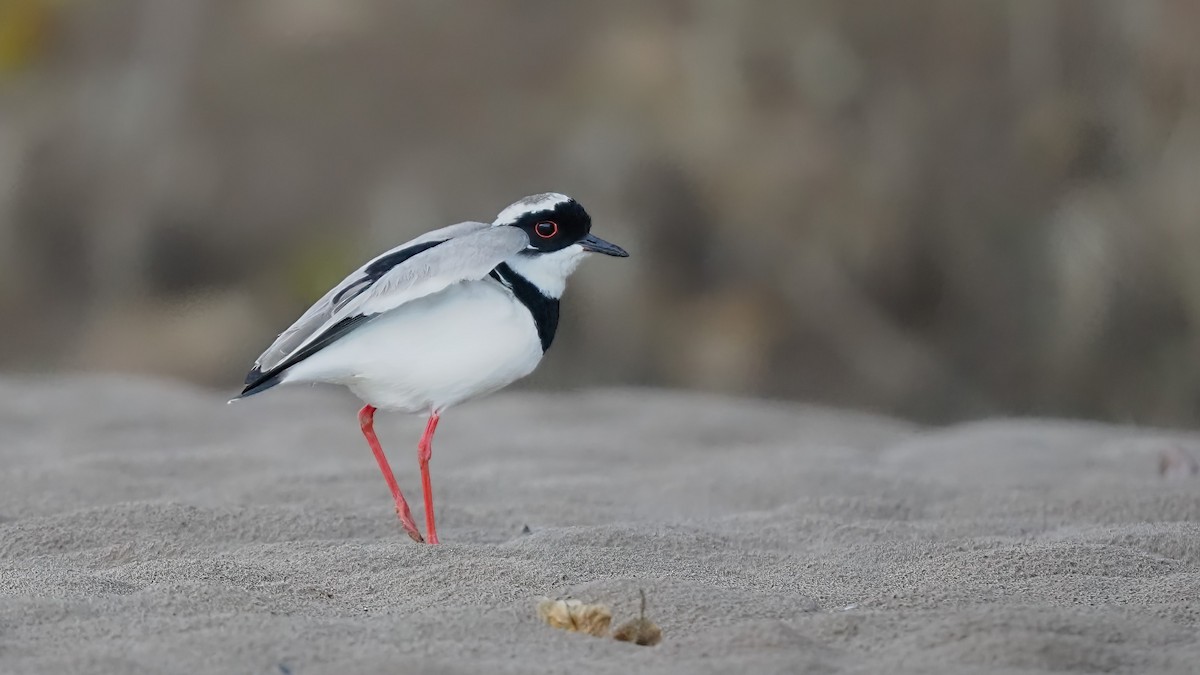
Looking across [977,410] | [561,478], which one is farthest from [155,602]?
[977,410]

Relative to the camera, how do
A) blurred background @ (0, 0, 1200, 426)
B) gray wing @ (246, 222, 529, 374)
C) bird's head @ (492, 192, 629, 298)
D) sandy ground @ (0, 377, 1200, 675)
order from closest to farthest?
sandy ground @ (0, 377, 1200, 675), gray wing @ (246, 222, 529, 374), bird's head @ (492, 192, 629, 298), blurred background @ (0, 0, 1200, 426)

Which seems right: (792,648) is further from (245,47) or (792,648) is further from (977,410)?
(245,47)

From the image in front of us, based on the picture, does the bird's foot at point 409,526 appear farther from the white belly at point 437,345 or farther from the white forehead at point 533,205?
the white forehead at point 533,205

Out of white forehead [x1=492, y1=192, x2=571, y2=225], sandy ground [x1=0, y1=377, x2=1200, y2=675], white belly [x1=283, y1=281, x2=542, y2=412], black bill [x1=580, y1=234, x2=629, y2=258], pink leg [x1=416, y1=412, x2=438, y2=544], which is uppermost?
white forehead [x1=492, y1=192, x2=571, y2=225]

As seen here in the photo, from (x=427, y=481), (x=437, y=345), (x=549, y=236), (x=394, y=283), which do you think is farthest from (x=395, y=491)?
(x=549, y=236)

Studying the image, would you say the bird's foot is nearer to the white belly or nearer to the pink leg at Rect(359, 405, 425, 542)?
the pink leg at Rect(359, 405, 425, 542)

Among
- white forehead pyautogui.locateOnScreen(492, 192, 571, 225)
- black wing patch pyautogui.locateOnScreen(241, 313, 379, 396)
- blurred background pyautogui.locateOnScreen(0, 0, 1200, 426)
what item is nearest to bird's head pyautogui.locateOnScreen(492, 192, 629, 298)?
white forehead pyautogui.locateOnScreen(492, 192, 571, 225)
